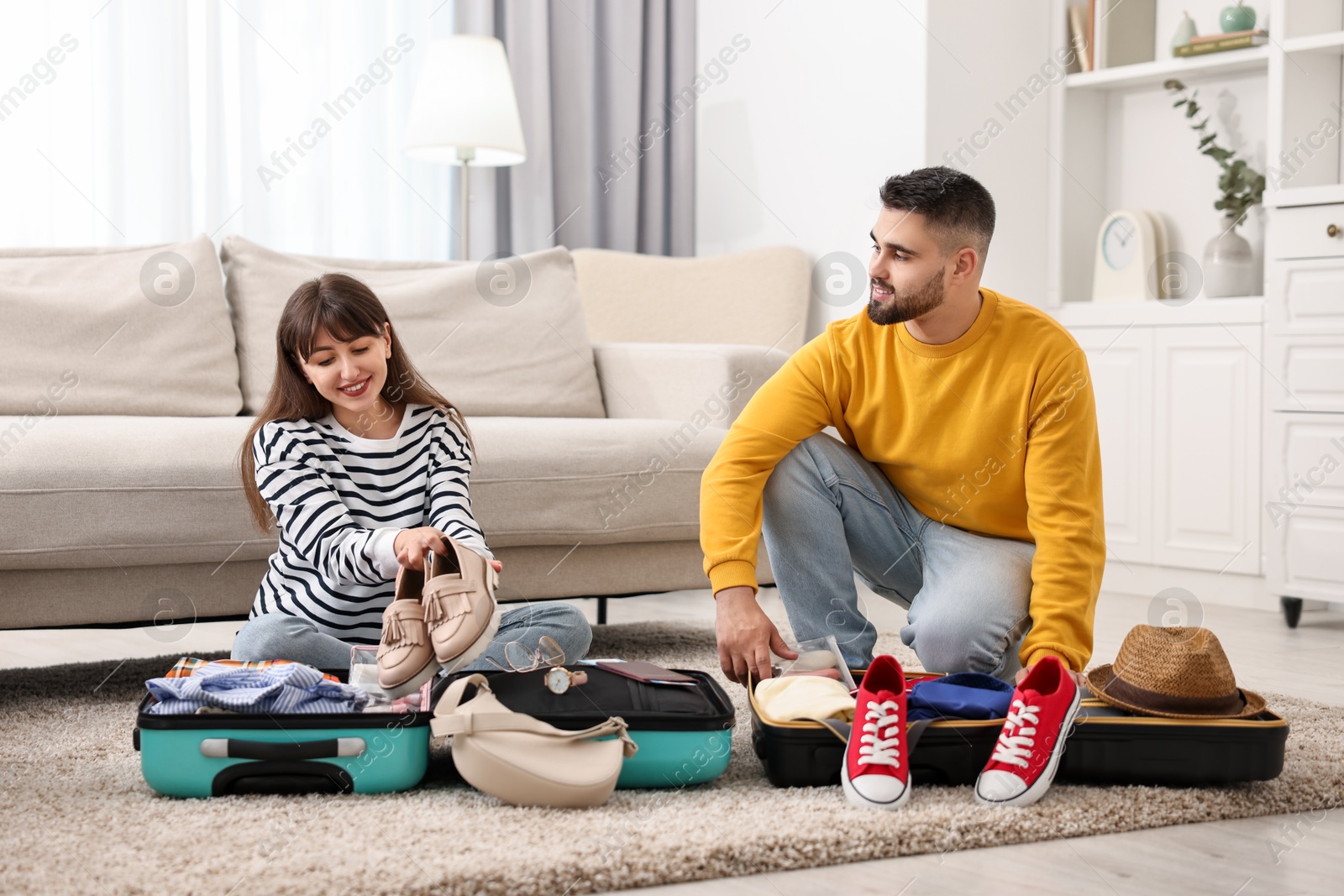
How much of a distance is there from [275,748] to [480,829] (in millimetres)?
247

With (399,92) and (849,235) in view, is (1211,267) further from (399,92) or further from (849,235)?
(399,92)

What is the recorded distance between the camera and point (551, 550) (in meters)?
2.11

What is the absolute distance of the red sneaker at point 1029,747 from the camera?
1.30 meters

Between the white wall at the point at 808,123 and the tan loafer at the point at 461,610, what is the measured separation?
201 centimetres

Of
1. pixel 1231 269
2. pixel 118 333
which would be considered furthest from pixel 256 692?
pixel 1231 269

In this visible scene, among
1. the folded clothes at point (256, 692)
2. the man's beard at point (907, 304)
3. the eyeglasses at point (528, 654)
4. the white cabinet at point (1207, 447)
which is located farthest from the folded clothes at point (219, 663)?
the white cabinet at point (1207, 447)

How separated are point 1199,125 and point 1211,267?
0.37 metres

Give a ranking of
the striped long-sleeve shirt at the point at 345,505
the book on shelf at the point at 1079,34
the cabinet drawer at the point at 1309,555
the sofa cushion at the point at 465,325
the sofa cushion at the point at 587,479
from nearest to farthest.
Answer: the striped long-sleeve shirt at the point at 345,505
the sofa cushion at the point at 587,479
the sofa cushion at the point at 465,325
the cabinet drawer at the point at 1309,555
the book on shelf at the point at 1079,34

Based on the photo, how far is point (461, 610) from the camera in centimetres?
137

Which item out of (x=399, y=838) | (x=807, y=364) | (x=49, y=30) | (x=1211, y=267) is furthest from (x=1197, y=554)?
(x=49, y=30)

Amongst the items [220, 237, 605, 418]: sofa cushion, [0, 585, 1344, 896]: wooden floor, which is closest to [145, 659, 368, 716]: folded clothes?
[0, 585, 1344, 896]: wooden floor

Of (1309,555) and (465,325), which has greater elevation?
(465,325)

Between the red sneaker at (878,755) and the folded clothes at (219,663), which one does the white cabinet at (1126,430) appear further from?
the folded clothes at (219,663)

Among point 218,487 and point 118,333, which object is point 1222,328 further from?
point 118,333
